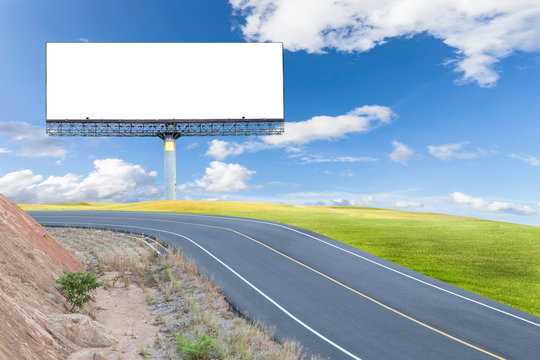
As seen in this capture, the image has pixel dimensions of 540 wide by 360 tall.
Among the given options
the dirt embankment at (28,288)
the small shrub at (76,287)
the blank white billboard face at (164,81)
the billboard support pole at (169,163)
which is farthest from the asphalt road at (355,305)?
the billboard support pole at (169,163)

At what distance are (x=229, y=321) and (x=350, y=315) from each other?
4428mm

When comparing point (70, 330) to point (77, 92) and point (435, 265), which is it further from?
point (77, 92)

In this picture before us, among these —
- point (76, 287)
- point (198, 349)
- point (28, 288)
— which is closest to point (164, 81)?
point (76, 287)

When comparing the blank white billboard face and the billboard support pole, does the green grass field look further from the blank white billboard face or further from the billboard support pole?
the billboard support pole

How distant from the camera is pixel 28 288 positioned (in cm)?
1197

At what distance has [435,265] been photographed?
68.3 ft

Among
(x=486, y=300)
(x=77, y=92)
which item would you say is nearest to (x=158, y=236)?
(x=486, y=300)

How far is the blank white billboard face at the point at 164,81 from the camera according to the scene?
49.3m

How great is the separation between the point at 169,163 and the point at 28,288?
42091mm

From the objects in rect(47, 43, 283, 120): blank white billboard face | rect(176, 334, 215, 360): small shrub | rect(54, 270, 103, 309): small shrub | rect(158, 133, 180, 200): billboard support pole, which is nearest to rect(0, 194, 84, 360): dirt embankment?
rect(54, 270, 103, 309): small shrub

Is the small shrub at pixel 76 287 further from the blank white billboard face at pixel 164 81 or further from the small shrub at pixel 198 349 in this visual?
the blank white billboard face at pixel 164 81

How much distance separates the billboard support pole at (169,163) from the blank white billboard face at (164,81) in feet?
11.4

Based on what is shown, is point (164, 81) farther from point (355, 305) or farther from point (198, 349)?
point (198, 349)

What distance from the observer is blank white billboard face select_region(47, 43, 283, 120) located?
49.3 metres
